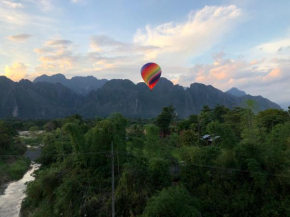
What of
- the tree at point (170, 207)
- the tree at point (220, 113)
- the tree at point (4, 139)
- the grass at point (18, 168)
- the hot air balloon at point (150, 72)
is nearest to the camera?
the tree at point (170, 207)

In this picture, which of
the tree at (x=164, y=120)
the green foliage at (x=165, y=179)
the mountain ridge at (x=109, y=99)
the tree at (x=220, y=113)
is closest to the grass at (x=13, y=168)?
the green foliage at (x=165, y=179)

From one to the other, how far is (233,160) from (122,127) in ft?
16.6

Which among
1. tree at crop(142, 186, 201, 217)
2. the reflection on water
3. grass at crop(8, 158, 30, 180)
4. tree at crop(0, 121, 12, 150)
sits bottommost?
the reflection on water

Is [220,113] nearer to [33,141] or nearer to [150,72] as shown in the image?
[150,72]

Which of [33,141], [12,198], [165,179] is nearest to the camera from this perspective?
[165,179]

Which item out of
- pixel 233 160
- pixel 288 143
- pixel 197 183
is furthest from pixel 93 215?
pixel 288 143

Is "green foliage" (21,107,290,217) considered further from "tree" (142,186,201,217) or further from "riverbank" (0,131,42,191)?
"riverbank" (0,131,42,191)

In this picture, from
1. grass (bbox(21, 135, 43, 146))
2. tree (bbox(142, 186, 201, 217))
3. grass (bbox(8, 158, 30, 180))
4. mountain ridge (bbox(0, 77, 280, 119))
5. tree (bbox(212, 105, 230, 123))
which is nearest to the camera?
tree (bbox(142, 186, 201, 217))

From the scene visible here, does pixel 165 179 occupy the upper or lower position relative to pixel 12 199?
upper

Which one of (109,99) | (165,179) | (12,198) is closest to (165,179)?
(165,179)

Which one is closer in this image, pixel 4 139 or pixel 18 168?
pixel 18 168

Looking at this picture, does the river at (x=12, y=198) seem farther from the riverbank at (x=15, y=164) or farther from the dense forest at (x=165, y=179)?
the dense forest at (x=165, y=179)

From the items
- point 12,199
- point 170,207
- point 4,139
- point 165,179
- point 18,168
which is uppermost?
point 4,139

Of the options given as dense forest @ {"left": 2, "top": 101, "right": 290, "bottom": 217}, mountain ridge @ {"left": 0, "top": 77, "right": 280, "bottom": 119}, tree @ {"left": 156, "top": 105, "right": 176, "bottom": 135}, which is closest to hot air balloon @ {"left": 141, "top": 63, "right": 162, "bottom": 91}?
dense forest @ {"left": 2, "top": 101, "right": 290, "bottom": 217}
